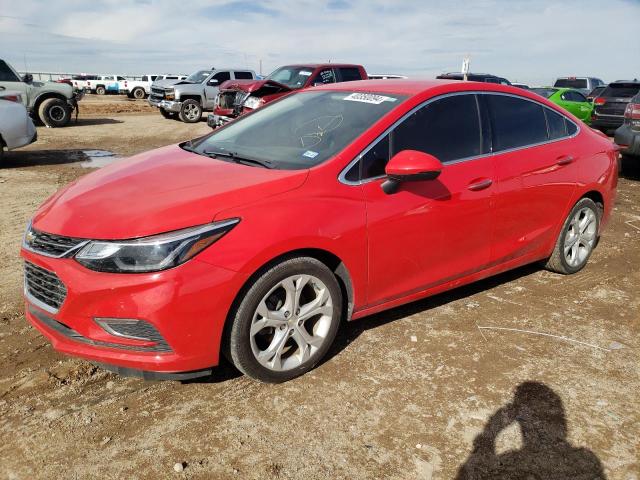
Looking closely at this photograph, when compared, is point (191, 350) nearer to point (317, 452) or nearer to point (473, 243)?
point (317, 452)

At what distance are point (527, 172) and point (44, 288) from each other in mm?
3253

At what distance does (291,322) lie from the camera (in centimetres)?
290

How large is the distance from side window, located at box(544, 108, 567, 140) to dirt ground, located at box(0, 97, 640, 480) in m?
1.36

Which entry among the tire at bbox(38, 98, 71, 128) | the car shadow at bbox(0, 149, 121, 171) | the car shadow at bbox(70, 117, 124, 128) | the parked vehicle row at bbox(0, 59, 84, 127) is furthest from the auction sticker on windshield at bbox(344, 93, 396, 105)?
the car shadow at bbox(70, 117, 124, 128)

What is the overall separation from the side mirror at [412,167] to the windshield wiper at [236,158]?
2.33 feet

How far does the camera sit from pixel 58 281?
2.60 m

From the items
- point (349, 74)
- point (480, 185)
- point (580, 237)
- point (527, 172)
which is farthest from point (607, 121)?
point (480, 185)

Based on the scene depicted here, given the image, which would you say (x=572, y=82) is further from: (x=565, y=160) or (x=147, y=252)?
(x=147, y=252)

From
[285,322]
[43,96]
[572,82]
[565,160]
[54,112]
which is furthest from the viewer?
[572,82]

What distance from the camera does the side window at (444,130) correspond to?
130 inches

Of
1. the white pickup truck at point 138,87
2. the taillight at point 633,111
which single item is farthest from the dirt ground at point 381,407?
the white pickup truck at point 138,87

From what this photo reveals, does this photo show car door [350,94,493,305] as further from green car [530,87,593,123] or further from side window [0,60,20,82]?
green car [530,87,593,123]

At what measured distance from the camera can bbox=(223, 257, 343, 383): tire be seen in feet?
8.87

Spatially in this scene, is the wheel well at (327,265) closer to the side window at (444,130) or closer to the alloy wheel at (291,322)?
the alloy wheel at (291,322)
